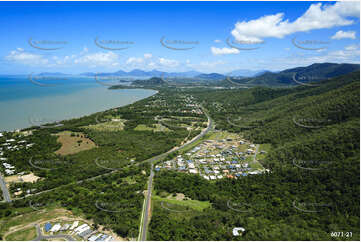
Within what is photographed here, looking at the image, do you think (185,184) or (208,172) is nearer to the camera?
(185,184)

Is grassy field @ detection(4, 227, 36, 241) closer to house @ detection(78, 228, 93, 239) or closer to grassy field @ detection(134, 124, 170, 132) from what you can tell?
house @ detection(78, 228, 93, 239)

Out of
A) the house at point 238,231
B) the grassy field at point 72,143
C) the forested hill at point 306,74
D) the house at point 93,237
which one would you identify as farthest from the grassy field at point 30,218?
the forested hill at point 306,74

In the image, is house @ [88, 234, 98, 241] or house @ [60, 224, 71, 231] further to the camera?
house @ [60, 224, 71, 231]

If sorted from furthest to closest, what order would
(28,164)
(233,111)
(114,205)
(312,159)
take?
(233,111)
(28,164)
(312,159)
(114,205)

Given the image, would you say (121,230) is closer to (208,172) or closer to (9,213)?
(9,213)

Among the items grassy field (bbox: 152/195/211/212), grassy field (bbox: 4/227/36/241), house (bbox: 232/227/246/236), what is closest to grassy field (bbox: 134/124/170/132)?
grassy field (bbox: 152/195/211/212)

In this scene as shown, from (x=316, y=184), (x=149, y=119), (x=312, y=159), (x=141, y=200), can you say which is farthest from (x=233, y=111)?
(x=141, y=200)

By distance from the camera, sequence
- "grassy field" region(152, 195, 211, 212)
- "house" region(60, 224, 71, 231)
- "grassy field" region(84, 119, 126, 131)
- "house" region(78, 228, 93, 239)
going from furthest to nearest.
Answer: "grassy field" region(84, 119, 126, 131) < "grassy field" region(152, 195, 211, 212) < "house" region(60, 224, 71, 231) < "house" region(78, 228, 93, 239)

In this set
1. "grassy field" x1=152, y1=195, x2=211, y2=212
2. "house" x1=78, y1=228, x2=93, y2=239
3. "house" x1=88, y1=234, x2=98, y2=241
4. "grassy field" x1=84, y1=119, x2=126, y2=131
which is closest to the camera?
"house" x1=88, y1=234, x2=98, y2=241
